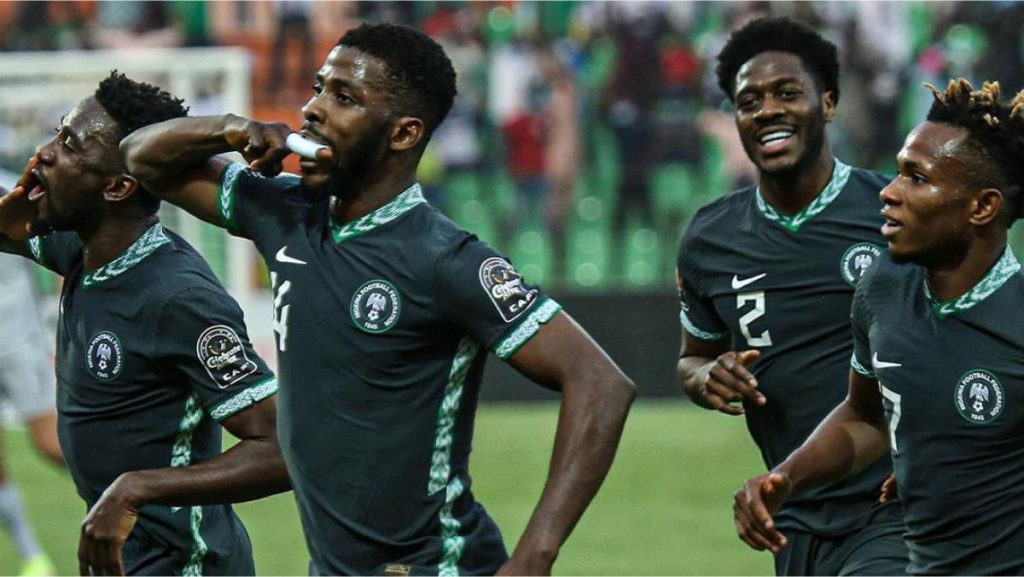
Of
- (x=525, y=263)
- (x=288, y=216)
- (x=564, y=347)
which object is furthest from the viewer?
(x=525, y=263)

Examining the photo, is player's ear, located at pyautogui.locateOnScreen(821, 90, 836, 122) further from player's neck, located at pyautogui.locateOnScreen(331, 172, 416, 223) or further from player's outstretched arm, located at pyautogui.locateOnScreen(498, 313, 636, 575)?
player's outstretched arm, located at pyautogui.locateOnScreen(498, 313, 636, 575)

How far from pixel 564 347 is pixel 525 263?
1204 cm

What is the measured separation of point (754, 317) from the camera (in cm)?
587

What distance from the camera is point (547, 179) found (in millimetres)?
16484

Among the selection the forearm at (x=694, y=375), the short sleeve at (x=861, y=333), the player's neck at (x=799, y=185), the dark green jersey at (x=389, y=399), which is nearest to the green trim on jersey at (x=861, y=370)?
the short sleeve at (x=861, y=333)

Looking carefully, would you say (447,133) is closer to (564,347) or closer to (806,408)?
(806,408)

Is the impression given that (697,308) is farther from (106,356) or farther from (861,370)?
(106,356)

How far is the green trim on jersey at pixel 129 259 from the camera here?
199 inches

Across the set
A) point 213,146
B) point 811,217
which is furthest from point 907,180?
point 213,146

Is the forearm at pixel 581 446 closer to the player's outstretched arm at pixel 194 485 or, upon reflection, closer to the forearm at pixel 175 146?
the player's outstretched arm at pixel 194 485

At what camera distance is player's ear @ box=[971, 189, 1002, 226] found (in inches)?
186

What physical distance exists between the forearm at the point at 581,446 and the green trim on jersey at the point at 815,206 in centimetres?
201

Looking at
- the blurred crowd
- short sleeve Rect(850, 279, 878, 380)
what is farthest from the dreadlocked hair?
the blurred crowd

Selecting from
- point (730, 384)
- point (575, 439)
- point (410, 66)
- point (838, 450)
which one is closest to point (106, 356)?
point (410, 66)
